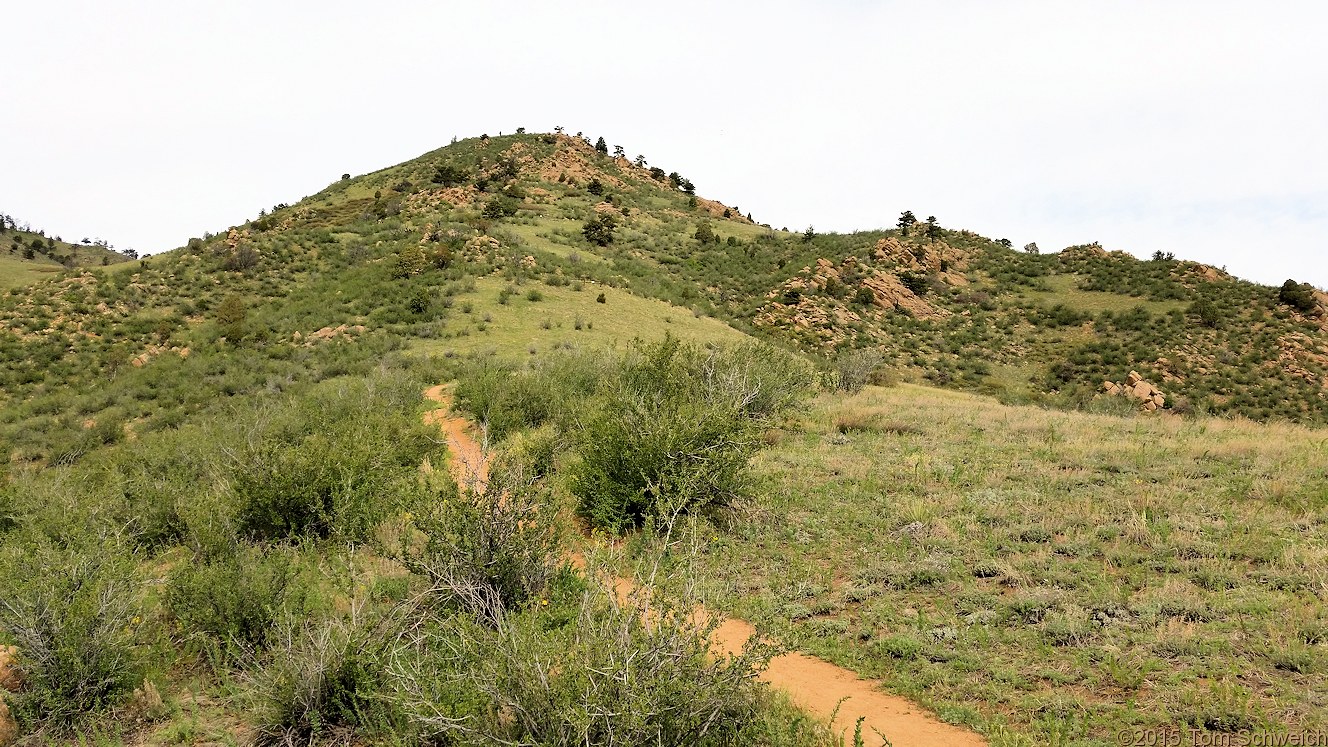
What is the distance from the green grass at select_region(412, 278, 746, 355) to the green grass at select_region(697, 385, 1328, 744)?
576 inches

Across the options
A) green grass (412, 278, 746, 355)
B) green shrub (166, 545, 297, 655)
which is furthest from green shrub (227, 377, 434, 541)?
green grass (412, 278, 746, 355)

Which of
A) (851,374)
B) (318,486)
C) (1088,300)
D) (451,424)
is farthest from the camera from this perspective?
(1088,300)

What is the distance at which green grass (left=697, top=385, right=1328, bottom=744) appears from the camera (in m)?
4.58

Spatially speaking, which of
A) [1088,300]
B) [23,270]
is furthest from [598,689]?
[23,270]

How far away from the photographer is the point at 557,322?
85.3 ft

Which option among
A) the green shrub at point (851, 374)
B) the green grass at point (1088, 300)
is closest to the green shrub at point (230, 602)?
the green shrub at point (851, 374)

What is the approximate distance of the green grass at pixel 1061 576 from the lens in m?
4.58

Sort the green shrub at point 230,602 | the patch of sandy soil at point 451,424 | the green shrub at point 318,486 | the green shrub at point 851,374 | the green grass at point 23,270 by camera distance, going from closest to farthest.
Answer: the green shrub at point 230,602, the green shrub at point 318,486, the patch of sandy soil at point 451,424, the green shrub at point 851,374, the green grass at point 23,270

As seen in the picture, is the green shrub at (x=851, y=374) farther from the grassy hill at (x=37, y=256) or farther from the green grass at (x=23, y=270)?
the grassy hill at (x=37, y=256)

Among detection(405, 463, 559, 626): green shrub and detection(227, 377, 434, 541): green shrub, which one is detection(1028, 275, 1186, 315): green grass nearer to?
detection(405, 463, 559, 626): green shrub

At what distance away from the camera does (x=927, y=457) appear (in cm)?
1077

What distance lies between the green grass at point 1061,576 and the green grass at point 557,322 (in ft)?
48.0

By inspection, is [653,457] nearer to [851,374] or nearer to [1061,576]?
[1061,576]

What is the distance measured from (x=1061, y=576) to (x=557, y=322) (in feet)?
71.7
